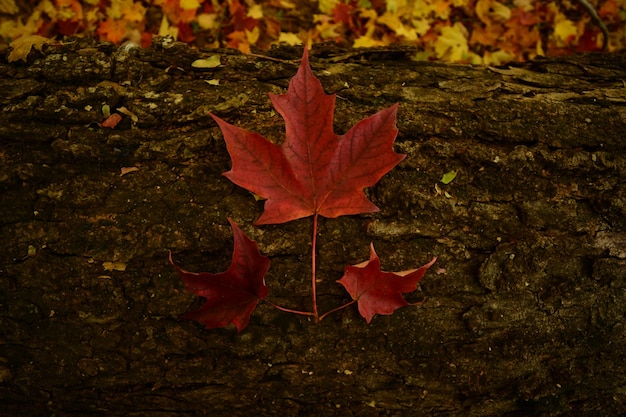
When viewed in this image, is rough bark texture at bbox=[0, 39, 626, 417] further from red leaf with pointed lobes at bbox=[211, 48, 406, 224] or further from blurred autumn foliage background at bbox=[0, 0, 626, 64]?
blurred autumn foliage background at bbox=[0, 0, 626, 64]

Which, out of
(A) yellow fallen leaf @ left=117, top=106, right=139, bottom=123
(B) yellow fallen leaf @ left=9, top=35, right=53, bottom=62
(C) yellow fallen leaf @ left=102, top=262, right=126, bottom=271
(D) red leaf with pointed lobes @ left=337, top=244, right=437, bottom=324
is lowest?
(C) yellow fallen leaf @ left=102, top=262, right=126, bottom=271

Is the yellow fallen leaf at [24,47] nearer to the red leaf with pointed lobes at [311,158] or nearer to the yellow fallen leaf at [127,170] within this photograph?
the yellow fallen leaf at [127,170]

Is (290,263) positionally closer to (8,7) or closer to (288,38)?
(288,38)

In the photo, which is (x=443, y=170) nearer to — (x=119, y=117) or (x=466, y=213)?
(x=466, y=213)

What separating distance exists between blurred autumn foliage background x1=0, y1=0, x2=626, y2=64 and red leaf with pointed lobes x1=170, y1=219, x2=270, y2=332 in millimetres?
1955

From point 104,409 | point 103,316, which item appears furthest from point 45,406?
point 103,316

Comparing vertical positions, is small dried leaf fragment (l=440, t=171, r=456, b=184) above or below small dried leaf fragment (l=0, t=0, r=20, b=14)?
above

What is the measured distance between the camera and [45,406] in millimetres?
1403

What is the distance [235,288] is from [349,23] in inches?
92.7

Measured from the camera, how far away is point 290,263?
1391 mm

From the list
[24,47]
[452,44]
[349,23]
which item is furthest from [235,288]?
[452,44]

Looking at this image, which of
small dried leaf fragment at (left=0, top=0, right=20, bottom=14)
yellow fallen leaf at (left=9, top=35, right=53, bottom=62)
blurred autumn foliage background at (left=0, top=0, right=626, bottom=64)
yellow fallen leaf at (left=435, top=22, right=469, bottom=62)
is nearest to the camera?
yellow fallen leaf at (left=9, top=35, right=53, bottom=62)

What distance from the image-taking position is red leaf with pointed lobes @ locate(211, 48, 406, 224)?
1300 millimetres

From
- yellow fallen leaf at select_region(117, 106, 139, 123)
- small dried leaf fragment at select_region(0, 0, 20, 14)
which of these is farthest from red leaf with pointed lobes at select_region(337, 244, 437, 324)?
small dried leaf fragment at select_region(0, 0, 20, 14)
